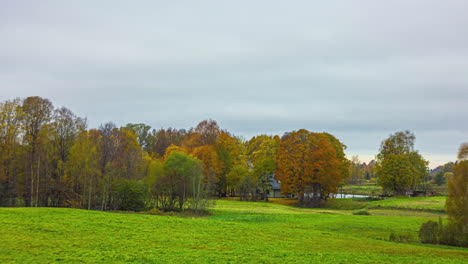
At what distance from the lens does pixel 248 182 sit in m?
78.8

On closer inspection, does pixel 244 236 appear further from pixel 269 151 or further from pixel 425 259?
pixel 269 151

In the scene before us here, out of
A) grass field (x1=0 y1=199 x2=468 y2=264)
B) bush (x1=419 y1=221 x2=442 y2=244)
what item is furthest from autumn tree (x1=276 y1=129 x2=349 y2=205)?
bush (x1=419 y1=221 x2=442 y2=244)

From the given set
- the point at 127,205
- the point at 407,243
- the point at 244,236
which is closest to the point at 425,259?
the point at 407,243

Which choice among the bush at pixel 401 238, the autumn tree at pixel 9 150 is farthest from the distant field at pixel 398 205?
the autumn tree at pixel 9 150

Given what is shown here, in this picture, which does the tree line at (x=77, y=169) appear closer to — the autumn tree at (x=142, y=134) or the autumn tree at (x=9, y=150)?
the autumn tree at (x=9, y=150)

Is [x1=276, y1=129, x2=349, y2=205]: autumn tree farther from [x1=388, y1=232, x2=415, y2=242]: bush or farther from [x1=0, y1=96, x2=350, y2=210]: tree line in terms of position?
[x1=388, y1=232, x2=415, y2=242]: bush

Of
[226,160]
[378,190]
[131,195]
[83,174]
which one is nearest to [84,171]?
[83,174]

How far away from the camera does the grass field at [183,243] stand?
19891 millimetres

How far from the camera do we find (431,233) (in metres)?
29.8

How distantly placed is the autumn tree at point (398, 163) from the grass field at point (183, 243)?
4804 cm

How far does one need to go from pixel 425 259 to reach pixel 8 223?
97.2ft

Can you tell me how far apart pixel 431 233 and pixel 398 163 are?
183ft

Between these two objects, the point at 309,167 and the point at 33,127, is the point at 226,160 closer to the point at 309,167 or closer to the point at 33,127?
the point at 309,167

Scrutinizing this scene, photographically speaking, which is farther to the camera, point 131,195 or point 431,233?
point 131,195
